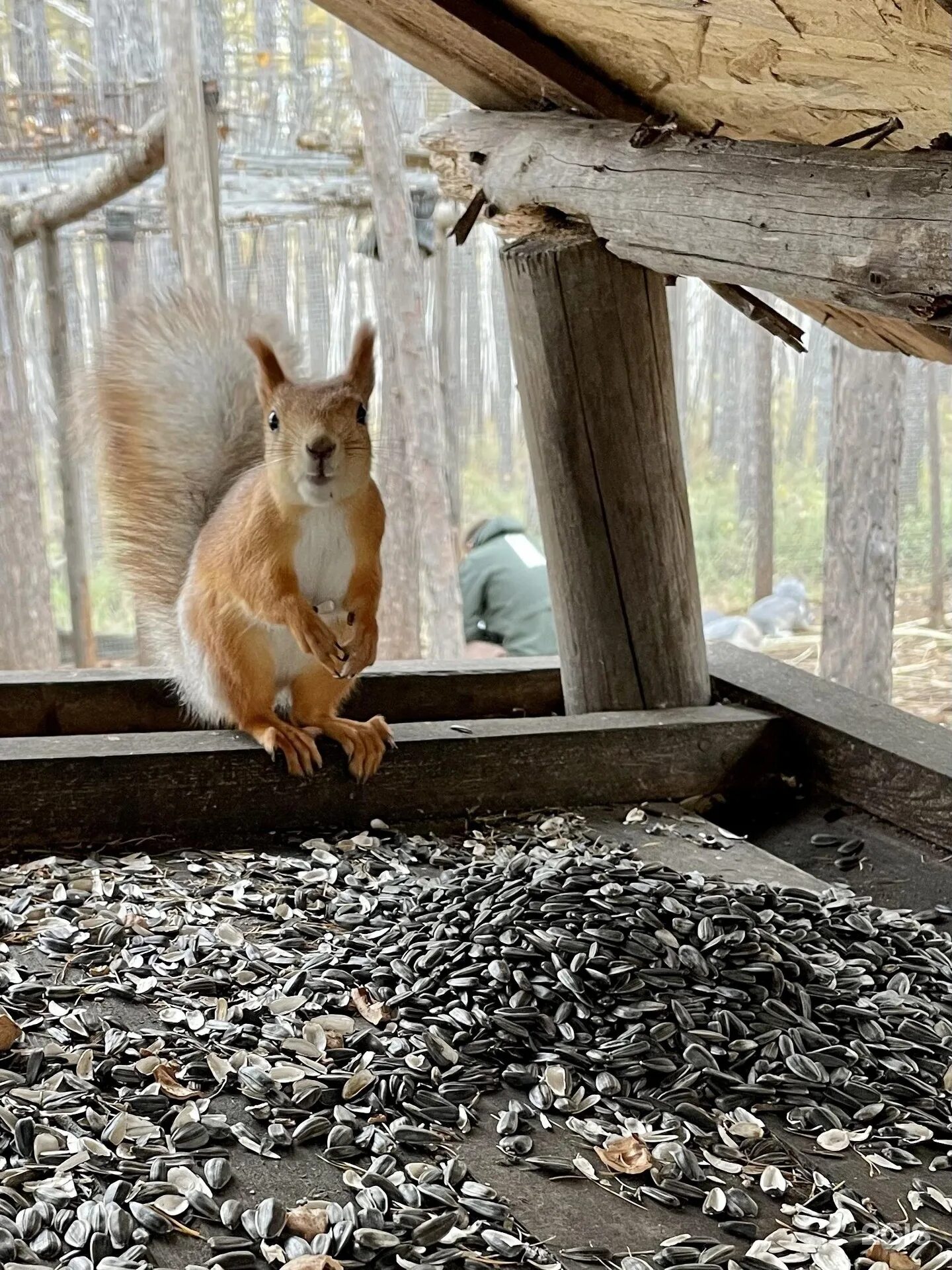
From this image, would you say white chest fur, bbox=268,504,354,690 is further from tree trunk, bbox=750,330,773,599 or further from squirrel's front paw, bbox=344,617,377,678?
tree trunk, bbox=750,330,773,599

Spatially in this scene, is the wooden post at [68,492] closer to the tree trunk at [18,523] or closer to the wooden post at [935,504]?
the tree trunk at [18,523]

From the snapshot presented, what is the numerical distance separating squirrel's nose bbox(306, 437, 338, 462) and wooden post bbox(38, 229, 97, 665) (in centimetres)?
355

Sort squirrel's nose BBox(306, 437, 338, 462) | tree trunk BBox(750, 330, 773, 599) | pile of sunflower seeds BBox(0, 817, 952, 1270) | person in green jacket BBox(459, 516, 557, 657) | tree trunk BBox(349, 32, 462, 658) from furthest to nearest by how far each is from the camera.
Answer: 1. tree trunk BBox(750, 330, 773, 599)
2. person in green jacket BBox(459, 516, 557, 657)
3. tree trunk BBox(349, 32, 462, 658)
4. squirrel's nose BBox(306, 437, 338, 462)
5. pile of sunflower seeds BBox(0, 817, 952, 1270)

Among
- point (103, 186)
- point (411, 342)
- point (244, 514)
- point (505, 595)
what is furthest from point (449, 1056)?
point (505, 595)

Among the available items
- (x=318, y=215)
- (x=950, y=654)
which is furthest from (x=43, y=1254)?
(x=950, y=654)

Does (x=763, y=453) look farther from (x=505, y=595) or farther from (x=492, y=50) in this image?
(x=492, y=50)

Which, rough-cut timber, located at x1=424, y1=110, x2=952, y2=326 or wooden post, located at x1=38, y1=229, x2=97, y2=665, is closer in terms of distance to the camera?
rough-cut timber, located at x1=424, y1=110, x2=952, y2=326

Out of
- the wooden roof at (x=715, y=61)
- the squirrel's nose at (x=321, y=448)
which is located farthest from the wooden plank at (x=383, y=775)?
the wooden roof at (x=715, y=61)

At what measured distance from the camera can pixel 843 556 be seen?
5750 mm

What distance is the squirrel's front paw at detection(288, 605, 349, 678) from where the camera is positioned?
2.51 m

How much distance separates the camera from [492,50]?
9.16 feet

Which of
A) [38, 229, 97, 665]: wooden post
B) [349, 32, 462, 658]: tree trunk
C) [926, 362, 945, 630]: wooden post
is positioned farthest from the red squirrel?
[926, 362, 945, 630]: wooden post

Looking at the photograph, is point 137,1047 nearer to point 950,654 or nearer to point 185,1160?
point 185,1160

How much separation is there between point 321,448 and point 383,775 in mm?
683
